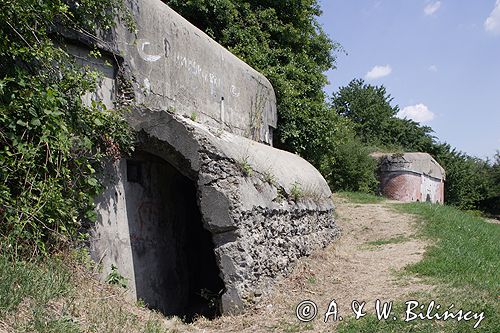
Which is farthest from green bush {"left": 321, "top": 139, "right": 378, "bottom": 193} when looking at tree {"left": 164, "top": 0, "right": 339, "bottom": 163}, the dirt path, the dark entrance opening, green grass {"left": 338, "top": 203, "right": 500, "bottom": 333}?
the dark entrance opening

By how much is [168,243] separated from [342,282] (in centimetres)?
230

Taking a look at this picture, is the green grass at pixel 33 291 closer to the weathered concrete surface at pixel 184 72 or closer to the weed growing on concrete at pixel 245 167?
the weed growing on concrete at pixel 245 167

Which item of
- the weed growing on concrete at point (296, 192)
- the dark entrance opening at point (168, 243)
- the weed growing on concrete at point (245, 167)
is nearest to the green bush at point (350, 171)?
the weed growing on concrete at point (296, 192)

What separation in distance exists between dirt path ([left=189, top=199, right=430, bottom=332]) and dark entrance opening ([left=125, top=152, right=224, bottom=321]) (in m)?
0.60

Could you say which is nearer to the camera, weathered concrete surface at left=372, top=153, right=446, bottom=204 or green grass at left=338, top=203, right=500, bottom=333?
green grass at left=338, top=203, right=500, bottom=333

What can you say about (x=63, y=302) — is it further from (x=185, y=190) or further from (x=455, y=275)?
(x=455, y=275)

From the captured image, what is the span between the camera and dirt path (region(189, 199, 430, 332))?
206 inches

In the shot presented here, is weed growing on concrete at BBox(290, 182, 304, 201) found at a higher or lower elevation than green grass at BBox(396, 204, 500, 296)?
higher

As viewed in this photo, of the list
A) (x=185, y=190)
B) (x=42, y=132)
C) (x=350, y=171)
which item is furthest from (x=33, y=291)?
(x=350, y=171)

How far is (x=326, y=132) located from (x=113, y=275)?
8780 mm

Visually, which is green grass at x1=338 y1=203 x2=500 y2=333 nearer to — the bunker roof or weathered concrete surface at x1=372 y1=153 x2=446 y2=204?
weathered concrete surface at x1=372 y1=153 x2=446 y2=204

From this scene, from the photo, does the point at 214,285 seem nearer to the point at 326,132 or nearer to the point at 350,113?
the point at 326,132

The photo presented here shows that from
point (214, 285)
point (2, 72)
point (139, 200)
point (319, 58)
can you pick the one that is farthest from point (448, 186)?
point (2, 72)

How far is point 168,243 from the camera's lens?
22.1 ft
